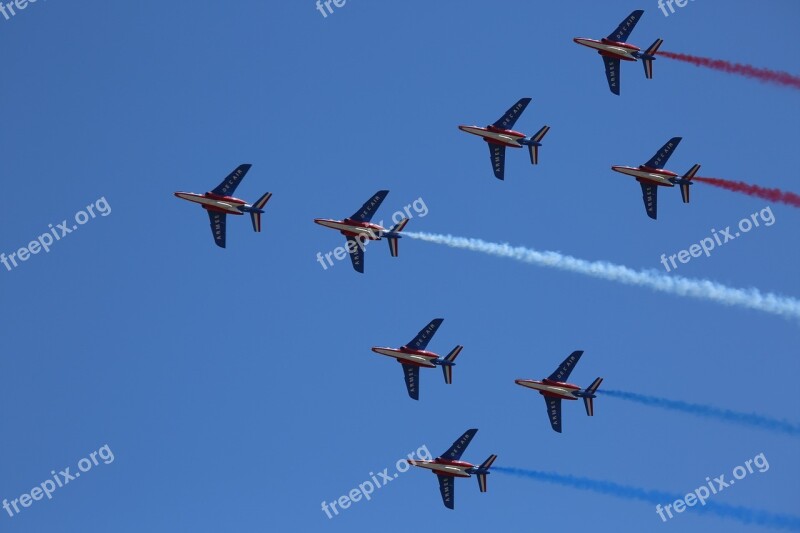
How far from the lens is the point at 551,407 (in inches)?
3307

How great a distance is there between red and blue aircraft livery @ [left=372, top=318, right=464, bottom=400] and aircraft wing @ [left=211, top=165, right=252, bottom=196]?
642 inches

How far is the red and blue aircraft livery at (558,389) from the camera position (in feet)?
265

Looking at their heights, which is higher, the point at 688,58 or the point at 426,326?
the point at 688,58

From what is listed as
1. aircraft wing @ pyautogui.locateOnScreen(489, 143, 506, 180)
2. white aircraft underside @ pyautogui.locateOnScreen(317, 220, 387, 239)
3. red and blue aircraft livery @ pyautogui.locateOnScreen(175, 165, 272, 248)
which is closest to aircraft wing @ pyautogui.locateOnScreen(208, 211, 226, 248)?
red and blue aircraft livery @ pyautogui.locateOnScreen(175, 165, 272, 248)

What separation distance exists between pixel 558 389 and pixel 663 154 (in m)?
19.4

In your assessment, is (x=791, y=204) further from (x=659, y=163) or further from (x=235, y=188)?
(x=235, y=188)

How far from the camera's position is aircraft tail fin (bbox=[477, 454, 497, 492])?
80125 millimetres

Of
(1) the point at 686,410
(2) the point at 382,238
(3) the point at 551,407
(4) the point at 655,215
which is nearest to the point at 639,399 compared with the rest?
(1) the point at 686,410

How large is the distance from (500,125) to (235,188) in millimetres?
20623

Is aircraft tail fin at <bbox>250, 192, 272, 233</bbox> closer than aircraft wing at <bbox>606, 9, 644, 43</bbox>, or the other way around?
aircraft tail fin at <bbox>250, 192, 272, 233</bbox>

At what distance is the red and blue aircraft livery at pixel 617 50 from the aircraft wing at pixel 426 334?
22.3 meters

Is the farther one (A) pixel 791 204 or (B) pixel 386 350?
(B) pixel 386 350

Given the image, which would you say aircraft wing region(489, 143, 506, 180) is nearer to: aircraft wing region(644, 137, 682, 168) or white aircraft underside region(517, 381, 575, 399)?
aircraft wing region(644, 137, 682, 168)

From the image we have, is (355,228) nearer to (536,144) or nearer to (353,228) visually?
(353,228)
